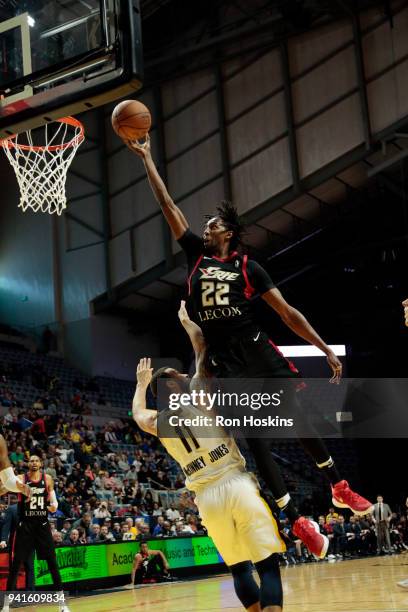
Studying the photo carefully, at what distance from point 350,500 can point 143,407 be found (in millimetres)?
1419

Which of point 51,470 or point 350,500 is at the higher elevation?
point 51,470

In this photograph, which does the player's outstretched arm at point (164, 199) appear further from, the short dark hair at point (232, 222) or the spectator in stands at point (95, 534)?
the spectator in stands at point (95, 534)

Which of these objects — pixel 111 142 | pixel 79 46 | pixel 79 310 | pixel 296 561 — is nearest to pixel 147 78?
pixel 111 142

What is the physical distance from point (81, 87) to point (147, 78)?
63.7 ft

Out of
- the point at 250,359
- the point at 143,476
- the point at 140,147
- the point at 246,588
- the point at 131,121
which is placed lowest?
the point at 246,588

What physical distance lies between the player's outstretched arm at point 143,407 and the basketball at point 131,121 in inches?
58.9

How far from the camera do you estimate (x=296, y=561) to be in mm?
18500

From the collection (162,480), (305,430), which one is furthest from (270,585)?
(162,480)

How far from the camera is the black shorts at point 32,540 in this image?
31.0 ft

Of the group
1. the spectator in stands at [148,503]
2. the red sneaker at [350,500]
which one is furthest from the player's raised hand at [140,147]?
the spectator in stands at [148,503]

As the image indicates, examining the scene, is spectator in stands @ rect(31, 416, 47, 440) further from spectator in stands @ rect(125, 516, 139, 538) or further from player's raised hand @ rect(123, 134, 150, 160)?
player's raised hand @ rect(123, 134, 150, 160)

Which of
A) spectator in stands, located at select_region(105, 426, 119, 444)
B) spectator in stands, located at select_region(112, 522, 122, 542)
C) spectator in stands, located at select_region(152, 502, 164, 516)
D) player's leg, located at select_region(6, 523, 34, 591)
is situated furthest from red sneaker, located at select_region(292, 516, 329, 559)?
spectator in stands, located at select_region(105, 426, 119, 444)

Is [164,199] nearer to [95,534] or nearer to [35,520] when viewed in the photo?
[35,520]

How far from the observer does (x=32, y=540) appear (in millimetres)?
9492
